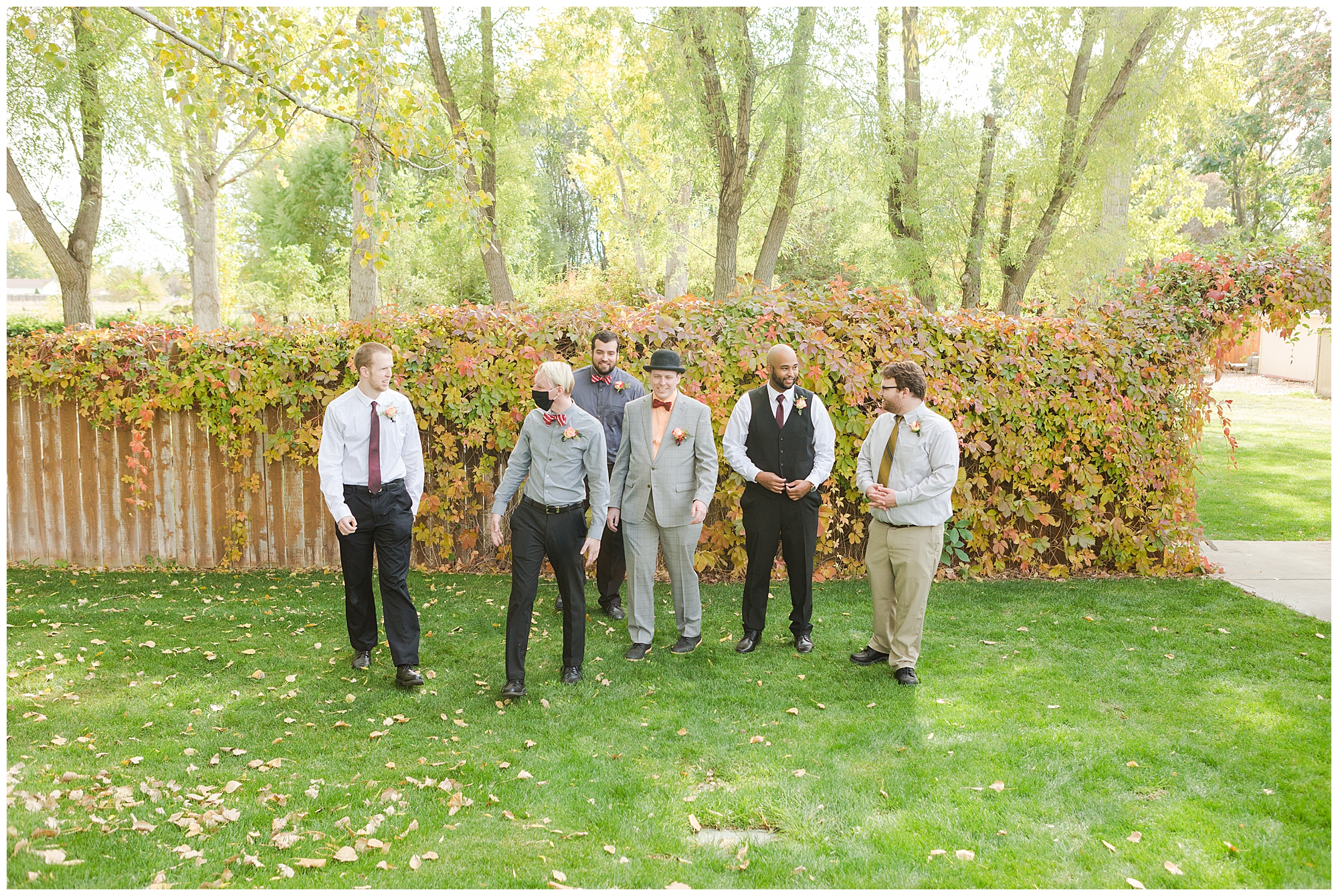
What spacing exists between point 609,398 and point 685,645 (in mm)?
1885

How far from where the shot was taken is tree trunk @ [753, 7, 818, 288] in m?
13.2

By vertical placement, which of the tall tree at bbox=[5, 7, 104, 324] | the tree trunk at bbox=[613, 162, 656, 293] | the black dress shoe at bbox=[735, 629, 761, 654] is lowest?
the black dress shoe at bbox=[735, 629, 761, 654]

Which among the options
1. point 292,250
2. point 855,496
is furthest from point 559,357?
point 292,250

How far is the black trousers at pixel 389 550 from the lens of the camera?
5383 millimetres

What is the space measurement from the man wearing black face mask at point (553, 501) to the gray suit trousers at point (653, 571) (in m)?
0.55

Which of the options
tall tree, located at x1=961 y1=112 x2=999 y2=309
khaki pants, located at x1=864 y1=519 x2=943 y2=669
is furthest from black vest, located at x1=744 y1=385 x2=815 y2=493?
tall tree, located at x1=961 y1=112 x2=999 y2=309

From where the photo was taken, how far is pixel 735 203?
1362 centimetres

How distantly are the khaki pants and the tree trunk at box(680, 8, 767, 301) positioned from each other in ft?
26.6

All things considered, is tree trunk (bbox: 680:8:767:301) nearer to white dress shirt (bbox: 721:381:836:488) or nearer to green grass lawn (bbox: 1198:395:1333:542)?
green grass lawn (bbox: 1198:395:1333:542)

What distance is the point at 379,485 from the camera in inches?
212

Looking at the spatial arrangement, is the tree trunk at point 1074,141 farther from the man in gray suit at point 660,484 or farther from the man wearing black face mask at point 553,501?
the man wearing black face mask at point 553,501

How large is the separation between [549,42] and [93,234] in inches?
371

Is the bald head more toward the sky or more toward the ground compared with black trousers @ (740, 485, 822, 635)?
more toward the sky

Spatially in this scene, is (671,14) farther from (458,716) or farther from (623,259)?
(623,259)
